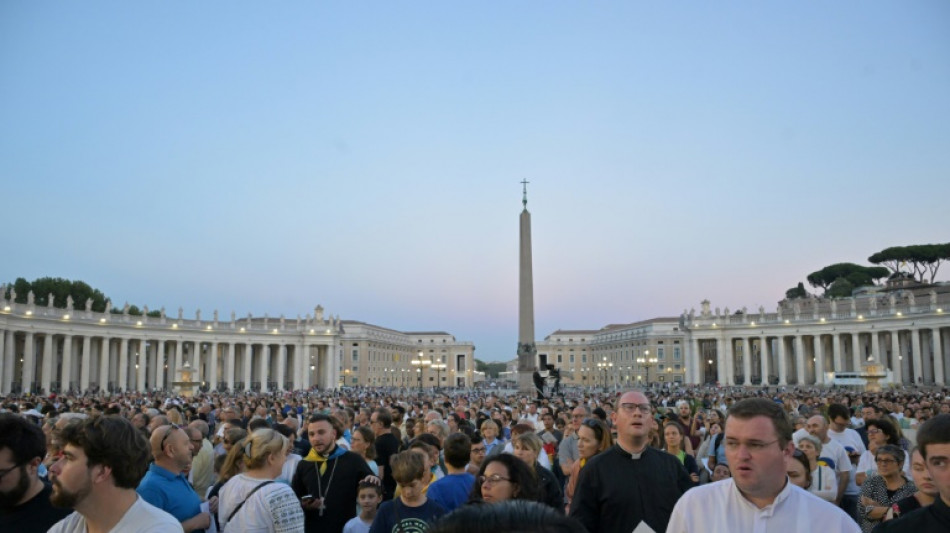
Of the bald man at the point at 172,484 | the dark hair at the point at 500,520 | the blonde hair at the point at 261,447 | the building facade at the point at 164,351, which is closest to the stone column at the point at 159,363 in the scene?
the building facade at the point at 164,351

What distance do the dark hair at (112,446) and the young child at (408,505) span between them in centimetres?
175

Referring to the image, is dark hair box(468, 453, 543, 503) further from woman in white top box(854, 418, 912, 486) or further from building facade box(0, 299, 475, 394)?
building facade box(0, 299, 475, 394)

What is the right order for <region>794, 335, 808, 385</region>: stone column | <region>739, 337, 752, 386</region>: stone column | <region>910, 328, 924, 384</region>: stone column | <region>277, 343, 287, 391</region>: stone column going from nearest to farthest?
1. <region>910, 328, 924, 384</region>: stone column
2. <region>794, 335, 808, 385</region>: stone column
3. <region>739, 337, 752, 386</region>: stone column
4. <region>277, 343, 287, 391</region>: stone column

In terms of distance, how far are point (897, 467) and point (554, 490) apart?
2791 mm

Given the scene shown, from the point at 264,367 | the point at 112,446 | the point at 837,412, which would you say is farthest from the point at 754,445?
the point at 264,367

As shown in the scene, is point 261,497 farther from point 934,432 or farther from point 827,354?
point 827,354

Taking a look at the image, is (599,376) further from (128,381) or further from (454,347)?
(128,381)

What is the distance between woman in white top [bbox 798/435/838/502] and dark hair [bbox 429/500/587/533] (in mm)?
6670

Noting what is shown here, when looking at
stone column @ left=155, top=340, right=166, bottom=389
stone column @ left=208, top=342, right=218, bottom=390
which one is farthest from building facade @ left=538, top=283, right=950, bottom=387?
stone column @ left=155, top=340, right=166, bottom=389

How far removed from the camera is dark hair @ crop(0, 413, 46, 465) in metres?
3.54

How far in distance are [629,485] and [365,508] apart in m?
2.30

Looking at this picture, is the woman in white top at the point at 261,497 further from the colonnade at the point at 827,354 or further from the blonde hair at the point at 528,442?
the colonnade at the point at 827,354

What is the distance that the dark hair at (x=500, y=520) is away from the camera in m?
1.38

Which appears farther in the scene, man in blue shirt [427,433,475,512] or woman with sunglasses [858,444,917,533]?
woman with sunglasses [858,444,917,533]
